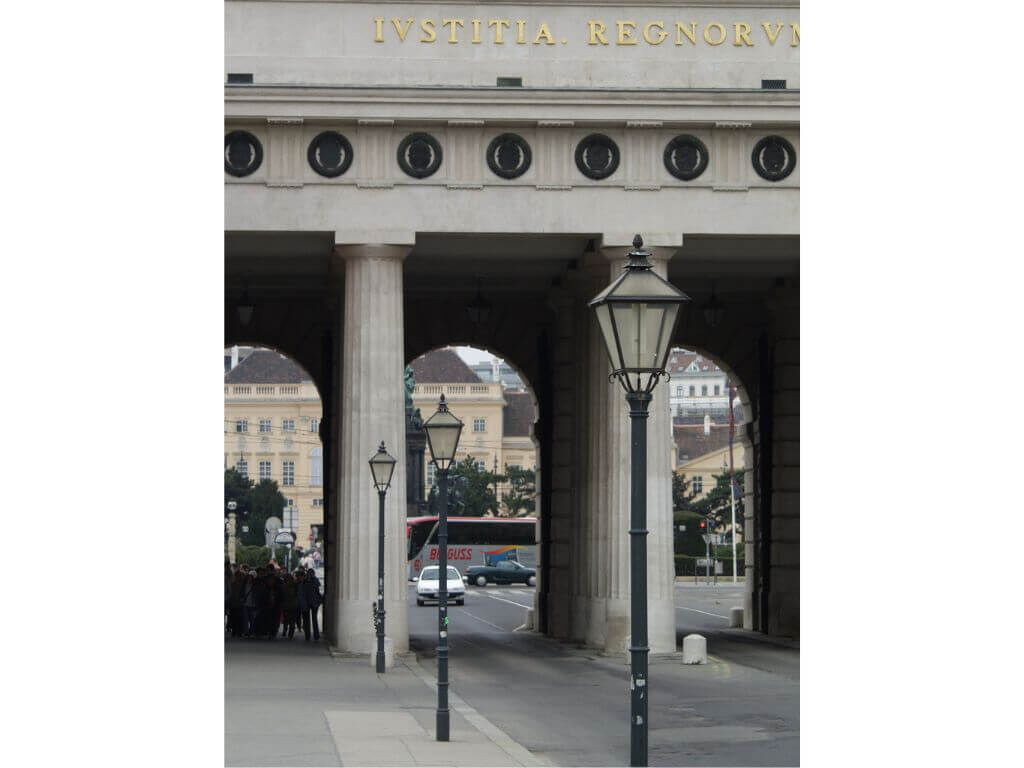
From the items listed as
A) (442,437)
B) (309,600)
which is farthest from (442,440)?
(309,600)

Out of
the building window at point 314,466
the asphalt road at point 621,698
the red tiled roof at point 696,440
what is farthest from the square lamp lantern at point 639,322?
the red tiled roof at point 696,440

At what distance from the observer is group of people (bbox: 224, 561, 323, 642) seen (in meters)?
44.8

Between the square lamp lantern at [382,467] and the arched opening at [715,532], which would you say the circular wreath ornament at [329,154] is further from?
the arched opening at [715,532]

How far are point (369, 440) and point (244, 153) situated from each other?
6327 millimetres

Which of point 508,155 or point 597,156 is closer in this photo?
point 508,155

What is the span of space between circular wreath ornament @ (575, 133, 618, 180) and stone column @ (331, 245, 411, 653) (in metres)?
4.04

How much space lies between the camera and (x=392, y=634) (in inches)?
1463

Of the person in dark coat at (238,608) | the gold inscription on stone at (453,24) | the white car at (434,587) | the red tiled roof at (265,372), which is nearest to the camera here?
the gold inscription on stone at (453,24)

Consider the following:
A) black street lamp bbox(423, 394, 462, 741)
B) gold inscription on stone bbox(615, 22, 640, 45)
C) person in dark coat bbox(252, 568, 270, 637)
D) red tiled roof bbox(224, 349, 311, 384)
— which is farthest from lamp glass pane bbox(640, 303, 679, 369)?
red tiled roof bbox(224, 349, 311, 384)

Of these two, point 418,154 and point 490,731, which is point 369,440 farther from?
point 490,731

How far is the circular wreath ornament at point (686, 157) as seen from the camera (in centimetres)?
3803

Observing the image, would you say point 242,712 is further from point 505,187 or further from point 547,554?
point 547,554

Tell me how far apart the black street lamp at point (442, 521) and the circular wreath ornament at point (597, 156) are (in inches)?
476

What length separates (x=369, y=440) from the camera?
1484 inches
